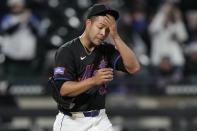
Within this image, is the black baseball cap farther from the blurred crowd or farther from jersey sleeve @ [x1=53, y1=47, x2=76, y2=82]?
the blurred crowd

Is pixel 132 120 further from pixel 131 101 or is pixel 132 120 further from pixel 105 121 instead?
pixel 105 121

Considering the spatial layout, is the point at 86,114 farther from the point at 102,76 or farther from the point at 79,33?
the point at 79,33

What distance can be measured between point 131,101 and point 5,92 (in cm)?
199

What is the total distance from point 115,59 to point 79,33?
4195 mm

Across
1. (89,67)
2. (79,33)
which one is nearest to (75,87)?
(89,67)

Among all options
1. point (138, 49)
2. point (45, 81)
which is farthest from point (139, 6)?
point (45, 81)

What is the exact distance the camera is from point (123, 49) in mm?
5090

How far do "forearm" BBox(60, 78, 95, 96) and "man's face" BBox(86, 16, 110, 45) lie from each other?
376mm

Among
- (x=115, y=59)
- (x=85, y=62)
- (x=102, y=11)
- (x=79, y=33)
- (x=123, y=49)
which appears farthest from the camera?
(x=79, y=33)

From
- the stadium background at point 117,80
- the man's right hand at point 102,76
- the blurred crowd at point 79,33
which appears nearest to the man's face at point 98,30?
the man's right hand at point 102,76

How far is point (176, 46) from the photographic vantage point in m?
10.2

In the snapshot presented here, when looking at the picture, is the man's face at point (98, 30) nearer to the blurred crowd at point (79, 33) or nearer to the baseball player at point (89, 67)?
the baseball player at point (89, 67)

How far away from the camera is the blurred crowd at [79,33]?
973cm

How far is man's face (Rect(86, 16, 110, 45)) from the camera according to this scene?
4.98 m
